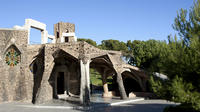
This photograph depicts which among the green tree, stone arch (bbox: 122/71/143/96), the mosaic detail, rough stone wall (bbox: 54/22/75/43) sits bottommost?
stone arch (bbox: 122/71/143/96)

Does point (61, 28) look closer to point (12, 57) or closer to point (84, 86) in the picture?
point (12, 57)

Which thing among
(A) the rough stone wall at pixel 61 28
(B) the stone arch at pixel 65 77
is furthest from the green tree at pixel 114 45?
(B) the stone arch at pixel 65 77

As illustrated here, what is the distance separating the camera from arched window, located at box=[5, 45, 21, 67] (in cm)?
1526

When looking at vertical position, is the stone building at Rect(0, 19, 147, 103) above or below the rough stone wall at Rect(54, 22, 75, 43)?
below

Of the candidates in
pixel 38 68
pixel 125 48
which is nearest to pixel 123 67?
pixel 38 68

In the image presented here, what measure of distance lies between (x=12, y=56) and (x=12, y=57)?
0.33ft

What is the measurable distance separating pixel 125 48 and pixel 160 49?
1396 inches

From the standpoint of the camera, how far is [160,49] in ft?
25.7

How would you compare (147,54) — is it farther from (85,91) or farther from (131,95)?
(85,91)

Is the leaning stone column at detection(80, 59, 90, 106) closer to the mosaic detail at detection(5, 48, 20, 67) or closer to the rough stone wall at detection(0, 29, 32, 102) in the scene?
the rough stone wall at detection(0, 29, 32, 102)

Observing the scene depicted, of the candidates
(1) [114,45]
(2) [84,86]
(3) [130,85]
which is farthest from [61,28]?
(1) [114,45]

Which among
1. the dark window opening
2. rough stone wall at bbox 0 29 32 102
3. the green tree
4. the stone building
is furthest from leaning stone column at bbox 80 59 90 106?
the green tree

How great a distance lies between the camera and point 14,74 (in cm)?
1529

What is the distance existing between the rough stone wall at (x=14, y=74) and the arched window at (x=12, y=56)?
0.23 meters
